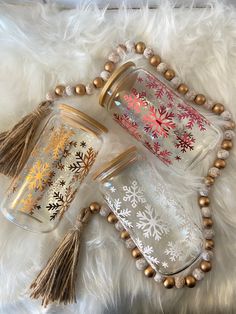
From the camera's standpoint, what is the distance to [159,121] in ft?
2.53

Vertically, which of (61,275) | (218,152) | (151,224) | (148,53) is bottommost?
(61,275)

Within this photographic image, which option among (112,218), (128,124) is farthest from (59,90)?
(112,218)

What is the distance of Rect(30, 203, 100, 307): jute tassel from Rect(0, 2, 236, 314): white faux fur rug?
0.02 meters

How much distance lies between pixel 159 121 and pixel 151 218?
6.3 inches

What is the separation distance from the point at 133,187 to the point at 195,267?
0.57ft

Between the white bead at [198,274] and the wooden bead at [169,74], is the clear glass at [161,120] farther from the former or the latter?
the white bead at [198,274]

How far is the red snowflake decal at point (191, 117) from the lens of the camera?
2.56ft

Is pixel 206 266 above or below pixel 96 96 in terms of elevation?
below

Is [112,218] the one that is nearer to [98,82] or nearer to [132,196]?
[132,196]

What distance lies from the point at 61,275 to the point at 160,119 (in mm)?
307

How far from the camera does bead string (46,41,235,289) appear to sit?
793mm

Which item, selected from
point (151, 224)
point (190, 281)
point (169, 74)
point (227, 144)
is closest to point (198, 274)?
point (190, 281)

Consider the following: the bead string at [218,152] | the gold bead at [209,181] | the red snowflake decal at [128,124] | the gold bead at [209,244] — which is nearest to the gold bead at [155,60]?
the bead string at [218,152]

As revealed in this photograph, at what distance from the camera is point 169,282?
79 cm
